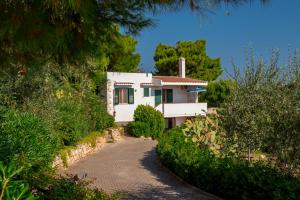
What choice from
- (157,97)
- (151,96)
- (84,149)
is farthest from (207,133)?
(157,97)

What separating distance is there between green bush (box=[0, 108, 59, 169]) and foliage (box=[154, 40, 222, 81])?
35.1m

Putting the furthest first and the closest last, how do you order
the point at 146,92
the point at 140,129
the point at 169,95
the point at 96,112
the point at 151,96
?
the point at 169,95, the point at 151,96, the point at 146,92, the point at 140,129, the point at 96,112

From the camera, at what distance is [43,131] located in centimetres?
1370

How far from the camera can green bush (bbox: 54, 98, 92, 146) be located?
17.9 meters

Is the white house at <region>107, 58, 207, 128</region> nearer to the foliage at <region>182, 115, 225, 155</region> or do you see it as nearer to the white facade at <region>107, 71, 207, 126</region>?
the white facade at <region>107, 71, 207, 126</region>

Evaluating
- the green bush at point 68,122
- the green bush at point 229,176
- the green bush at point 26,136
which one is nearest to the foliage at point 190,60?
the green bush at point 68,122

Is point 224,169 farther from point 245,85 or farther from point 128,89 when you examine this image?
point 128,89

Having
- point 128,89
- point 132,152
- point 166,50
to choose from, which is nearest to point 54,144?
point 132,152

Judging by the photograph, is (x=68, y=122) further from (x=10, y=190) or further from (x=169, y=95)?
(x=169, y=95)

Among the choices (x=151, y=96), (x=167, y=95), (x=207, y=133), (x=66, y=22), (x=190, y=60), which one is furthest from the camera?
(x=190, y=60)

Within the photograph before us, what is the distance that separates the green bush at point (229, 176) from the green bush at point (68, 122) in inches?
185

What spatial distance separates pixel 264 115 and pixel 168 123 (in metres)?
26.7

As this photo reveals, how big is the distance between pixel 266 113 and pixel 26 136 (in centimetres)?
647

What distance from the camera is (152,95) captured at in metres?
35.3
